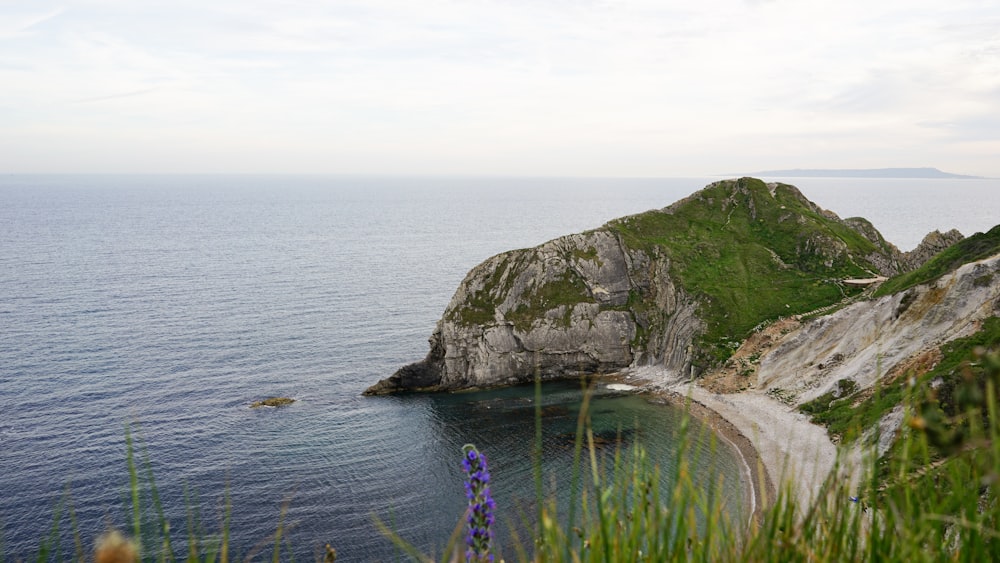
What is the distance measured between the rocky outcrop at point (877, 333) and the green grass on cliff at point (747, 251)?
7346 millimetres

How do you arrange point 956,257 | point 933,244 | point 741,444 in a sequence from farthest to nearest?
point 933,244 < point 956,257 < point 741,444

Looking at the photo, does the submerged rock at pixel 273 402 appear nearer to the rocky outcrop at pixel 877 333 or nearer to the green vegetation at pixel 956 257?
the rocky outcrop at pixel 877 333

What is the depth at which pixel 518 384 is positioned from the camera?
69.5 meters

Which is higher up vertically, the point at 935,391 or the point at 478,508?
the point at 478,508

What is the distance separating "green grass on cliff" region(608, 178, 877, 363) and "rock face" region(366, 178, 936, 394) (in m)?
0.19

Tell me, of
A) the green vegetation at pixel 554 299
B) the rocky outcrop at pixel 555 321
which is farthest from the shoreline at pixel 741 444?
the green vegetation at pixel 554 299

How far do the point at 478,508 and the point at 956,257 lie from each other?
63207mm

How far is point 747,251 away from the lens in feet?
268

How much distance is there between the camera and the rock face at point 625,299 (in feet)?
226

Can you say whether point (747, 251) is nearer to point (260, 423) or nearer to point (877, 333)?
point (877, 333)

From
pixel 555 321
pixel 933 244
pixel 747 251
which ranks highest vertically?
pixel 933 244

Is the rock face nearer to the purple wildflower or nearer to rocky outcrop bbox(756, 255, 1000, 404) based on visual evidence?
rocky outcrop bbox(756, 255, 1000, 404)

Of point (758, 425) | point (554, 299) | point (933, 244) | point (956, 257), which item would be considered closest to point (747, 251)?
point (933, 244)

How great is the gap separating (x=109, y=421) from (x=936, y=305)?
7032 centimetres
